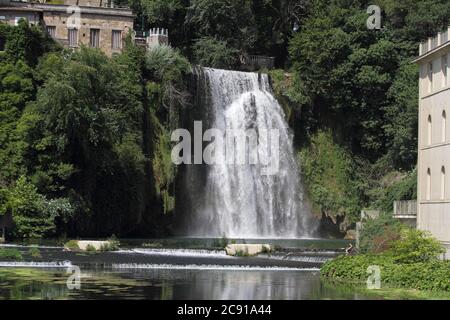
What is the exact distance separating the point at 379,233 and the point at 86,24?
3690cm

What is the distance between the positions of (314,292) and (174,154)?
144 ft

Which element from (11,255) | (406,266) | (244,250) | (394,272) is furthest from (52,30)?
(394,272)

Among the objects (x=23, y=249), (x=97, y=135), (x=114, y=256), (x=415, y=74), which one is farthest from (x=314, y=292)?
(x=415, y=74)

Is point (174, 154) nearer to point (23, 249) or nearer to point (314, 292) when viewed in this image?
point (23, 249)

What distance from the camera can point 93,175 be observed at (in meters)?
74.8

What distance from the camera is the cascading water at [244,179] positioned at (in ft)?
278

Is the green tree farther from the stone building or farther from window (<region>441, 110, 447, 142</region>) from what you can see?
window (<region>441, 110, 447, 142</region>)

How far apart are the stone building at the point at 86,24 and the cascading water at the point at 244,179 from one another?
24.4ft

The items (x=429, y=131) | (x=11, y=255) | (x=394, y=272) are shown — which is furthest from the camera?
(x=429, y=131)

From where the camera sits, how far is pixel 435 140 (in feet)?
200

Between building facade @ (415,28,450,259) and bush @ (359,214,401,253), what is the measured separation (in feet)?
Result: 6.13

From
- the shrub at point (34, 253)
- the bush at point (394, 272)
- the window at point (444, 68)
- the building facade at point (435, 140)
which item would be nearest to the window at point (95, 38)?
the building facade at point (435, 140)

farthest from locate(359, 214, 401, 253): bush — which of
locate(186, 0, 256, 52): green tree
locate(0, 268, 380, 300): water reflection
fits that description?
locate(186, 0, 256, 52): green tree

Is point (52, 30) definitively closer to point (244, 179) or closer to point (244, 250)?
point (244, 179)
